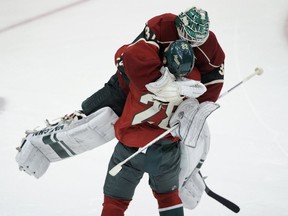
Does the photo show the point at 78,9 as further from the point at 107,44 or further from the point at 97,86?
the point at 97,86

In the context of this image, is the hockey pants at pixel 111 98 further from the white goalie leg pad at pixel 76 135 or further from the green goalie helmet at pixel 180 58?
the green goalie helmet at pixel 180 58

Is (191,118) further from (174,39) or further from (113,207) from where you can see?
(113,207)

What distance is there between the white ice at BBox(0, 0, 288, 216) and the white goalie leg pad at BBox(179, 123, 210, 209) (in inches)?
11.9

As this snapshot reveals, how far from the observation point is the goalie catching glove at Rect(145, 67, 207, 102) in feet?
5.99

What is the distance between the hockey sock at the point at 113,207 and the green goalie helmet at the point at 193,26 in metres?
0.69

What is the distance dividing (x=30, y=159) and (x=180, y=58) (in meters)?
0.86

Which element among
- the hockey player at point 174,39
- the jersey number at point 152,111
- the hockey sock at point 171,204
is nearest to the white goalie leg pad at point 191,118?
the jersey number at point 152,111

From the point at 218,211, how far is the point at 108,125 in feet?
2.45

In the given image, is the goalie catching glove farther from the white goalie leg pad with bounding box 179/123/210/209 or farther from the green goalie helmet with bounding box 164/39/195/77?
the white goalie leg pad with bounding box 179/123/210/209

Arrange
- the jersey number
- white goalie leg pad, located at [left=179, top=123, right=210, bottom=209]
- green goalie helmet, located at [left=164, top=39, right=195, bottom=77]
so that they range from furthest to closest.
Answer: white goalie leg pad, located at [left=179, top=123, right=210, bottom=209], the jersey number, green goalie helmet, located at [left=164, top=39, right=195, bottom=77]

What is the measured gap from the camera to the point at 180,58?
1812mm

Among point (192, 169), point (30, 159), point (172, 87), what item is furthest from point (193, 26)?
point (30, 159)

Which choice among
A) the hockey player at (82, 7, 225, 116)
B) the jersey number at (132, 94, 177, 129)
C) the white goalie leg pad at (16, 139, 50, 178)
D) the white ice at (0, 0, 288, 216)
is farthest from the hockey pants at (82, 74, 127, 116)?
the white ice at (0, 0, 288, 216)

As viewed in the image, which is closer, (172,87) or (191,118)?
(172,87)
